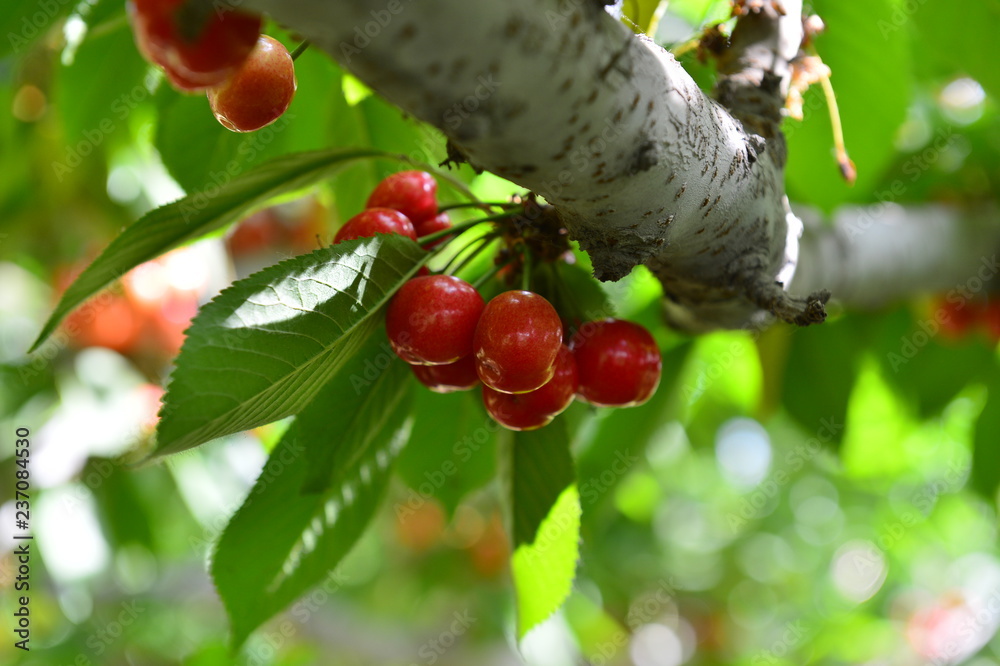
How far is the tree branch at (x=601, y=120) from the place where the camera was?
0.49 meters

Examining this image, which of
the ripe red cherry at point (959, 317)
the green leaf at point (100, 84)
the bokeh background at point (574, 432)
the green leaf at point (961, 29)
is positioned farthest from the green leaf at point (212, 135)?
the ripe red cherry at point (959, 317)

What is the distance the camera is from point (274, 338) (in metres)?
0.72

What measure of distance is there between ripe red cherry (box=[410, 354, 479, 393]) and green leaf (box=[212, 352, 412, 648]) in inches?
2.3

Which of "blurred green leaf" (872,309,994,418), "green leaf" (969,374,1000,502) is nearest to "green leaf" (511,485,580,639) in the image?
"blurred green leaf" (872,309,994,418)

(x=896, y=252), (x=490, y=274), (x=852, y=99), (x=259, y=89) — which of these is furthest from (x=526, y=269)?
(x=896, y=252)

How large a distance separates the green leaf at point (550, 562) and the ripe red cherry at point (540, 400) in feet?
0.54

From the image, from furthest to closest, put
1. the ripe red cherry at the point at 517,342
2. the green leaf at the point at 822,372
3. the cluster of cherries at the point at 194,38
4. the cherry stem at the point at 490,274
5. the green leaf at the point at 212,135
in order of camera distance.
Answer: the green leaf at the point at 822,372 → the green leaf at the point at 212,135 → the cherry stem at the point at 490,274 → the ripe red cherry at the point at 517,342 → the cluster of cherries at the point at 194,38

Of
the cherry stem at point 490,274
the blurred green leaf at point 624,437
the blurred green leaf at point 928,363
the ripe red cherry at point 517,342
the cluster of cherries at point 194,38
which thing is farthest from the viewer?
the blurred green leaf at point 928,363

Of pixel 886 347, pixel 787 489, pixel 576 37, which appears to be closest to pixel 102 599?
pixel 886 347

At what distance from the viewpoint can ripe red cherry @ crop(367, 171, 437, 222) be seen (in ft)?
3.20

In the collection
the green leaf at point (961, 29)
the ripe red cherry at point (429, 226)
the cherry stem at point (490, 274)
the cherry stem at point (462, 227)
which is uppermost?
the green leaf at point (961, 29)

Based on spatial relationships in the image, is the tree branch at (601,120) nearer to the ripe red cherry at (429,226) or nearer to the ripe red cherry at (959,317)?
the ripe red cherry at (429,226)

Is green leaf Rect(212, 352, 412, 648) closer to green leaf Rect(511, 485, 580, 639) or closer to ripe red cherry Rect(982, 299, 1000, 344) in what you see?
green leaf Rect(511, 485, 580, 639)

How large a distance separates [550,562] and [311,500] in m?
0.34
